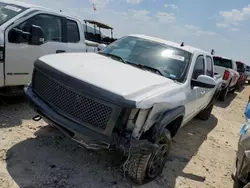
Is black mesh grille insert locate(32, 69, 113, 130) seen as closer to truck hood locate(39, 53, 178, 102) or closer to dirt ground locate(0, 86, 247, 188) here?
truck hood locate(39, 53, 178, 102)

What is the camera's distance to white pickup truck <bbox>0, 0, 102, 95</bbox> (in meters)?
4.89

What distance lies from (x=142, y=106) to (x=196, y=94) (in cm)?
219

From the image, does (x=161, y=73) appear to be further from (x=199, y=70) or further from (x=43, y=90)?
(x=43, y=90)

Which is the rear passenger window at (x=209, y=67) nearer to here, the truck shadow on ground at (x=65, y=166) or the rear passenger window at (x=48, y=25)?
the truck shadow on ground at (x=65, y=166)

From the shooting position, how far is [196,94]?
497 centimetres

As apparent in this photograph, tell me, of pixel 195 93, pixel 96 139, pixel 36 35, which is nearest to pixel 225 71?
pixel 195 93

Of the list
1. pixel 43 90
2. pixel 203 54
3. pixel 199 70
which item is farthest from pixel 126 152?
pixel 203 54

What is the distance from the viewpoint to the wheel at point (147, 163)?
3418 mm

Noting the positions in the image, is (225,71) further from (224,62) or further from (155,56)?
(155,56)

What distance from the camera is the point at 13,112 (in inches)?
206

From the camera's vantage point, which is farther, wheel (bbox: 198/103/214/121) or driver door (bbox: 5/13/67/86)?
wheel (bbox: 198/103/214/121)

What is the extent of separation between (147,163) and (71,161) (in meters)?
1.13

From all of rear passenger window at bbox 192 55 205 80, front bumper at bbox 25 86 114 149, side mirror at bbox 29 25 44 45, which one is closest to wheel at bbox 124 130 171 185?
front bumper at bbox 25 86 114 149

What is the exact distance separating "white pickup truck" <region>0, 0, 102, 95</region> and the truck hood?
1255mm
